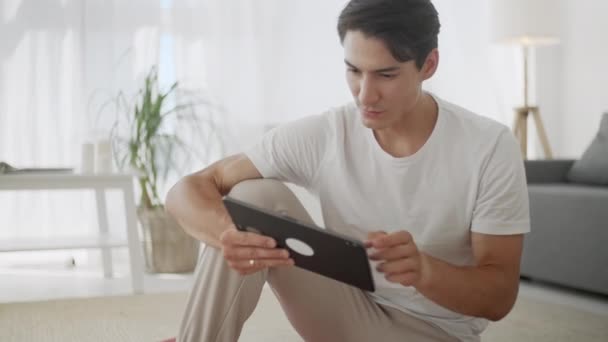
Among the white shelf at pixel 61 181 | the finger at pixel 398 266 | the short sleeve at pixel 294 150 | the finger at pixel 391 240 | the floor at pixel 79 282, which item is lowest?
the floor at pixel 79 282

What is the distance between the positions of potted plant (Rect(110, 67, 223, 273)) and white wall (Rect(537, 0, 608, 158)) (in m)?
2.19

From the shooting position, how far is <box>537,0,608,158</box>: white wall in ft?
14.8

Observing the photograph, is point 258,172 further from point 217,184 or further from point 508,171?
point 508,171

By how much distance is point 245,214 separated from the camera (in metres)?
1.27

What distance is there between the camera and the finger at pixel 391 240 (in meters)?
1.23

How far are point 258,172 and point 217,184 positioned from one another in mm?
93

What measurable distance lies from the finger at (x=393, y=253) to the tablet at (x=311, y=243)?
35mm

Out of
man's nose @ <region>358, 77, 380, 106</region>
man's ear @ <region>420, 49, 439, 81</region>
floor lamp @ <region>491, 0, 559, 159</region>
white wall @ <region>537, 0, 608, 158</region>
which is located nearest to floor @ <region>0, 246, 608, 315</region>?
floor lamp @ <region>491, 0, 559, 159</region>

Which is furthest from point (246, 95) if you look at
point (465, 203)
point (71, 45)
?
point (465, 203)

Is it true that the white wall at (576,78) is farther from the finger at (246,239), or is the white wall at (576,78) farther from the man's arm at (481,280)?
the finger at (246,239)

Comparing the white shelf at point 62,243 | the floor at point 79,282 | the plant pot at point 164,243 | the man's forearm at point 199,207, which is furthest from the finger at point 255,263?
the plant pot at point 164,243

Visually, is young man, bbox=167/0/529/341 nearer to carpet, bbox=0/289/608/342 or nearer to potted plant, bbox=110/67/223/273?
carpet, bbox=0/289/608/342

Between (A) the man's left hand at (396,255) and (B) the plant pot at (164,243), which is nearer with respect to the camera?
(A) the man's left hand at (396,255)

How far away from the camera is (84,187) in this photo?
3.23 m
